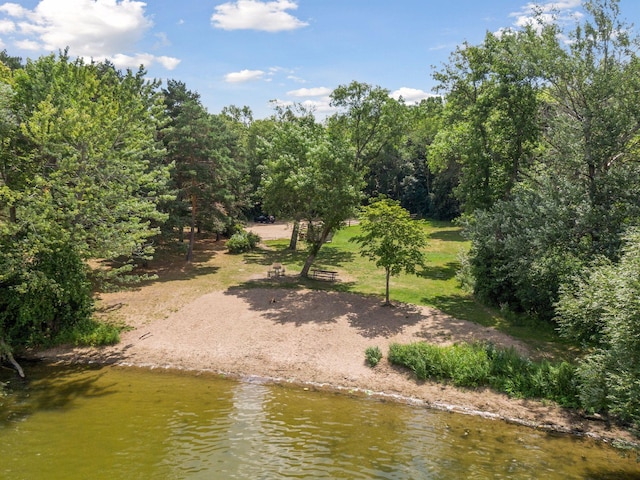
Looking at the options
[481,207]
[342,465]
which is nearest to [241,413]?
[342,465]

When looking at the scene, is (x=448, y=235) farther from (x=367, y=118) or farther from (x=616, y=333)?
(x=616, y=333)

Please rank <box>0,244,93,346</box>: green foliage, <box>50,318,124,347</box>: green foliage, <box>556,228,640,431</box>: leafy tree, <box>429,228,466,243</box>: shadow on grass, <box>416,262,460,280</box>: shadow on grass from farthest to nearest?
<box>429,228,466,243</box>: shadow on grass, <box>416,262,460,280</box>: shadow on grass, <box>50,318,124,347</box>: green foliage, <box>0,244,93,346</box>: green foliage, <box>556,228,640,431</box>: leafy tree

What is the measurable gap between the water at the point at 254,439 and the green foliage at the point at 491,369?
210cm

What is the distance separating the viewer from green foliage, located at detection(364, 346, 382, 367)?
749 inches

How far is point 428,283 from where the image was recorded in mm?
30156

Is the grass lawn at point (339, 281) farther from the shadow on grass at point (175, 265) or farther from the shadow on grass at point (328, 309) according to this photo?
the shadow on grass at point (328, 309)

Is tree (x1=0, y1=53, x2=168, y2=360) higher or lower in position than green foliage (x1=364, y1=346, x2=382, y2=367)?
higher

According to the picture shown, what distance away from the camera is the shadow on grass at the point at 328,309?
22281 millimetres

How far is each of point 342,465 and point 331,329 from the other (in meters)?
9.59

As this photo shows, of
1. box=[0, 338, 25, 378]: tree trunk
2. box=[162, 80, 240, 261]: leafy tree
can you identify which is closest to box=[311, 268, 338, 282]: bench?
box=[162, 80, 240, 261]: leafy tree

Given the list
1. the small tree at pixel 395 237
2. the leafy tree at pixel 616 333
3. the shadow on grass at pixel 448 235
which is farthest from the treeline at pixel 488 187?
the shadow on grass at pixel 448 235

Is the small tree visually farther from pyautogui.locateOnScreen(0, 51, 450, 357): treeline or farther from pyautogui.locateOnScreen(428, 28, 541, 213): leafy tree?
pyautogui.locateOnScreen(428, 28, 541, 213): leafy tree

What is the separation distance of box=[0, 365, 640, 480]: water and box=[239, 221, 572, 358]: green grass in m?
7.06

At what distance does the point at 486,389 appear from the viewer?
17.3 metres
